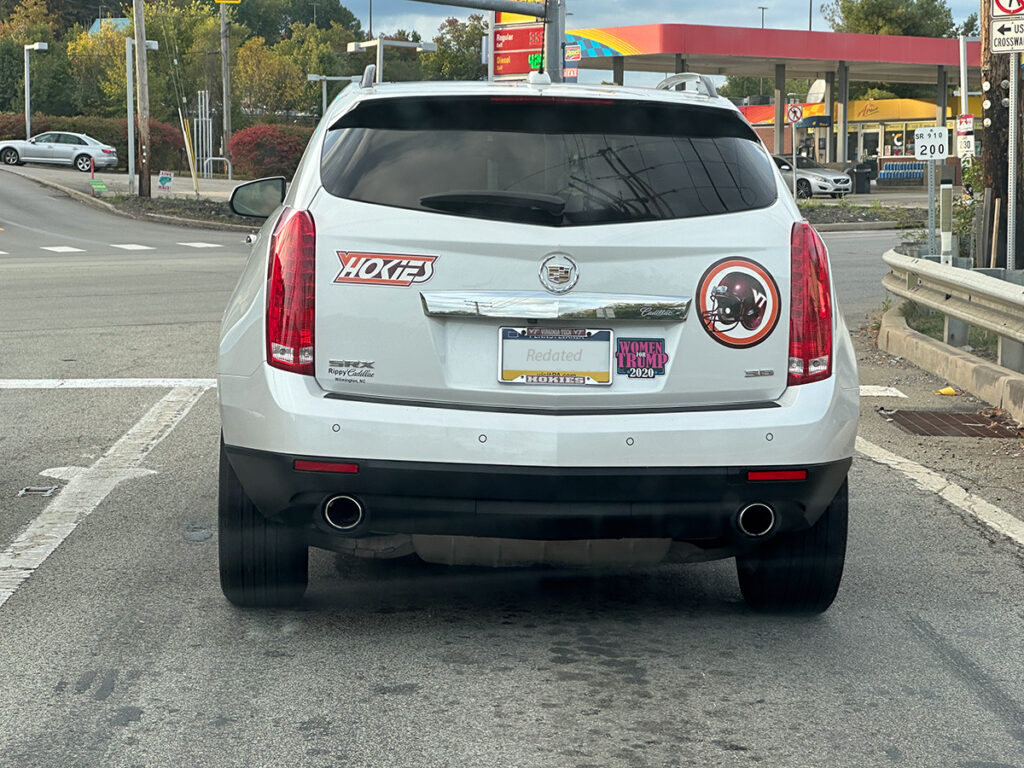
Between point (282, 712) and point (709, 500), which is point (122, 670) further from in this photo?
point (709, 500)

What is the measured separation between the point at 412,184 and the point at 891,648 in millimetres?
2097

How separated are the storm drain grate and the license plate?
16.0 feet

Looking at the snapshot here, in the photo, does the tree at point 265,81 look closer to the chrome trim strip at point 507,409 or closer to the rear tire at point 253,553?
the rear tire at point 253,553

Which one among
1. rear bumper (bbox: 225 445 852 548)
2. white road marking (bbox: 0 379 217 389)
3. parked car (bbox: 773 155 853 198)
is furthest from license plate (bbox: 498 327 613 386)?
parked car (bbox: 773 155 853 198)

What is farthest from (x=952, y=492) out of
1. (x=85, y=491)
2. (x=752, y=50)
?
(x=752, y=50)

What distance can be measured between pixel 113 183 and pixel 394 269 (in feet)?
144

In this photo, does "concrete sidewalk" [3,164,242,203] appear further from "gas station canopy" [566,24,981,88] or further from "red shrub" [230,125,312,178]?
"gas station canopy" [566,24,981,88]

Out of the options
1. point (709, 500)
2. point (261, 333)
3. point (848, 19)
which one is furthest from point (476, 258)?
point (848, 19)

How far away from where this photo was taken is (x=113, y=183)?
45938mm

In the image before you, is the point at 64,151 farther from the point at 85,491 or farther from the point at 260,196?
the point at 260,196

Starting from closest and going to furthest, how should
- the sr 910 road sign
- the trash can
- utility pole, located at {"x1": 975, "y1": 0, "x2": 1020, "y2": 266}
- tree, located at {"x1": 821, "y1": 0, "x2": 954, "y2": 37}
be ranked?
utility pole, located at {"x1": 975, "y1": 0, "x2": 1020, "y2": 266}, the sr 910 road sign, the trash can, tree, located at {"x1": 821, "y1": 0, "x2": 954, "y2": 37}

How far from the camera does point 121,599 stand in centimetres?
504

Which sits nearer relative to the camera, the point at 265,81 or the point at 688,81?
the point at 688,81

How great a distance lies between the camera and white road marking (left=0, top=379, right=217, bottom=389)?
394 inches
